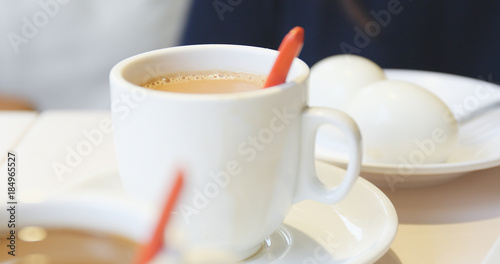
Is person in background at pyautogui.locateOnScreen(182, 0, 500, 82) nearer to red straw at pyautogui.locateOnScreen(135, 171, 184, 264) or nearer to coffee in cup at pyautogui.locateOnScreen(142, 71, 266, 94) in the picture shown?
coffee in cup at pyautogui.locateOnScreen(142, 71, 266, 94)

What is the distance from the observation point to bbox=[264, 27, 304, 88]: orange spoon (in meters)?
0.42

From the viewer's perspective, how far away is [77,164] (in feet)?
2.19

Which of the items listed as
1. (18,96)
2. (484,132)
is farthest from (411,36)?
(18,96)

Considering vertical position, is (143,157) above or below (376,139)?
above

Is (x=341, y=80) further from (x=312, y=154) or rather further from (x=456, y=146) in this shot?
(x=312, y=154)

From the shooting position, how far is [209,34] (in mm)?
1371

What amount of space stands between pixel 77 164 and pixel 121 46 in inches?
34.5

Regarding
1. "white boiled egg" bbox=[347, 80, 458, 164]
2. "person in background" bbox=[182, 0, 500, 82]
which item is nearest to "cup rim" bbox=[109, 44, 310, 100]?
"white boiled egg" bbox=[347, 80, 458, 164]

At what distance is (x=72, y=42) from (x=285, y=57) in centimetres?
115

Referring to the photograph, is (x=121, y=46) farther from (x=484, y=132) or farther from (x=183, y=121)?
(x=183, y=121)

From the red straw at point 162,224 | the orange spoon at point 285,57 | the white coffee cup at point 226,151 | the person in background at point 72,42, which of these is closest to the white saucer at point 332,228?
the white coffee cup at point 226,151

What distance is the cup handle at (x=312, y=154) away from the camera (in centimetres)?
44

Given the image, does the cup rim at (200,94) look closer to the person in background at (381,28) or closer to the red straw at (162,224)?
the red straw at (162,224)

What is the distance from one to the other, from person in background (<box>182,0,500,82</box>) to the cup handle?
908 millimetres
